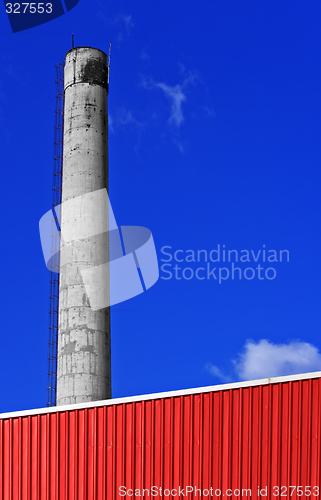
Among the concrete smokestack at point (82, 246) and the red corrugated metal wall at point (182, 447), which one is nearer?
the red corrugated metal wall at point (182, 447)

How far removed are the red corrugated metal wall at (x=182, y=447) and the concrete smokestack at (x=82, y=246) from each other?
9699 millimetres

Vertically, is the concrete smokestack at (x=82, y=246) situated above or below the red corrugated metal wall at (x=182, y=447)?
above

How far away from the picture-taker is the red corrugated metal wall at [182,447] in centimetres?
1285

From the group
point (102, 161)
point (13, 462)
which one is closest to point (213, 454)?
point (13, 462)

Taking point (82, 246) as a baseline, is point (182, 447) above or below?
below

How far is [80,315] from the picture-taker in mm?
23922

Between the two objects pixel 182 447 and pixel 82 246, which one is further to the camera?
pixel 82 246

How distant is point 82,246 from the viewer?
965 inches

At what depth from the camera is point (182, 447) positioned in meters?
13.1

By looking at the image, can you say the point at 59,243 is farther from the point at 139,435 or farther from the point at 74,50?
the point at 139,435

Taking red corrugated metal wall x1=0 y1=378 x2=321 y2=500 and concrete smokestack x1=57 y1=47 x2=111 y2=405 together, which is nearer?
red corrugated metal wall x1=0 y1=378 x2=321 y2=500

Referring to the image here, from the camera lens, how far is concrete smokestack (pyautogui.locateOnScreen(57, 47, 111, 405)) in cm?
2356

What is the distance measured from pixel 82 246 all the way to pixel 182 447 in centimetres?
1253

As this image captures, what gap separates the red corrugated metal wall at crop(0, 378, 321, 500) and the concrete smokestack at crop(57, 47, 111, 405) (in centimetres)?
970
